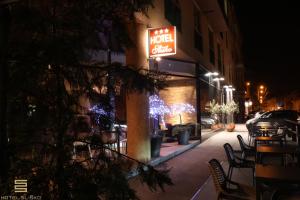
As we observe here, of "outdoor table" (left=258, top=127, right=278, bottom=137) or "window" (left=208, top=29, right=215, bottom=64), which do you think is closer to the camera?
"outdoor table" (left=258, top=127, right=278, bottom=137)

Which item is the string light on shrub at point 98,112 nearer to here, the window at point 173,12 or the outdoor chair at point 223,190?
the outdoor chair at point 223,190

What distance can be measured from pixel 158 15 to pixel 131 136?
4536 millimetres

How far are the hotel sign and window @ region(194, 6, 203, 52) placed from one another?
6538 millimetres

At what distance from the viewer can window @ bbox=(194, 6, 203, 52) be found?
647 inches

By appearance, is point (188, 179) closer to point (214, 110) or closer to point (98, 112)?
point (98, 112)

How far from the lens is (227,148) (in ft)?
21.0

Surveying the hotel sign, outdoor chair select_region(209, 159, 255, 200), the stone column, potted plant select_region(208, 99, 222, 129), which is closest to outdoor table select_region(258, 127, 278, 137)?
the hotel sign

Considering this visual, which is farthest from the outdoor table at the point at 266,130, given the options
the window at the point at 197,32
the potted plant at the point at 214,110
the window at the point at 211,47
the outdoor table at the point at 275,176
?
the window at the point at 211,47

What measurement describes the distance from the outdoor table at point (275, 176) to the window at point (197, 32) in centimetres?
1222

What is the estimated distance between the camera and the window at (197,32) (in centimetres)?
1643

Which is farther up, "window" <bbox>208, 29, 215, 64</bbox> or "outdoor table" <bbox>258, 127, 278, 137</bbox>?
"window" <bbox>208, 29, 215, 64</bbox>

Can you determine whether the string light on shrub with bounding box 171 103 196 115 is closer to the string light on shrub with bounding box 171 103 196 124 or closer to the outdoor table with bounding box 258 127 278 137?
the string light on shrub with bounding box 171 103 196 124

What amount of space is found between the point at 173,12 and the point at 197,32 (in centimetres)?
432

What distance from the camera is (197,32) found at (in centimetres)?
1684
